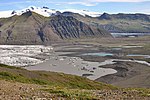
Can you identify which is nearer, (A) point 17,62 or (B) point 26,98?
(B) point 26,98

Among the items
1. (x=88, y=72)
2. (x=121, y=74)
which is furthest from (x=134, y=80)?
(x=88, y=72)

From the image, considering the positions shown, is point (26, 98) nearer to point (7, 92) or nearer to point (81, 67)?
point (7, 92)

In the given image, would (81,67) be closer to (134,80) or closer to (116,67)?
(116,67)

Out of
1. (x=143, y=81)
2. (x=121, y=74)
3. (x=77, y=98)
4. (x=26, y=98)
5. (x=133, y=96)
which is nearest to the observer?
(x=26, y=98)

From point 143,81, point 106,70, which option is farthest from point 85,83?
point 106,70

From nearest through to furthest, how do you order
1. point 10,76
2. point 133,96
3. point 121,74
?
point 133,96, point 10,76, point 121,74

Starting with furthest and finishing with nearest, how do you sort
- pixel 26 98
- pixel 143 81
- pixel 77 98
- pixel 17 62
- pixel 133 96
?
1. pixel 17 62
2. pixel 143 81
3. pixel 133 96
4. pixel 77 98
5. pixel 26 98

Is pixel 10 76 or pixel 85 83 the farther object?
pixel 85 83

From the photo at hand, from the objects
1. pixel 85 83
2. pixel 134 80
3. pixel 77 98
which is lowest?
pixel 134 80

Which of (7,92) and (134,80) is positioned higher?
(7,92)
